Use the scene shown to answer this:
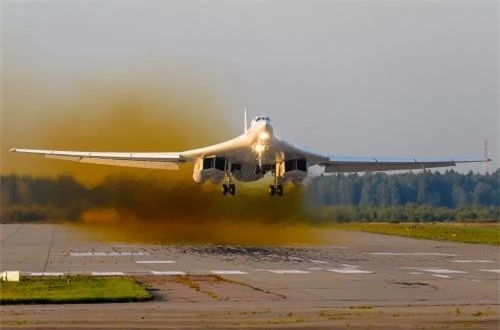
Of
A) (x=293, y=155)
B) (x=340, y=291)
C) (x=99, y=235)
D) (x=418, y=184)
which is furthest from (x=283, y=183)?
(x=418, y=184)

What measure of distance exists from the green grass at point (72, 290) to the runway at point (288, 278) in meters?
0.89

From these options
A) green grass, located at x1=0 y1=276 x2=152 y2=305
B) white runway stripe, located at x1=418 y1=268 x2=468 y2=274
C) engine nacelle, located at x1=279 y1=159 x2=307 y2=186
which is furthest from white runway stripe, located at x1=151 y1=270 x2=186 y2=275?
engine nacelle, located at x1=279 y1=159 x2=307 y2=186

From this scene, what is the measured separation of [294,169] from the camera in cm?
4428

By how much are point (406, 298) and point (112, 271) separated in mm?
13399

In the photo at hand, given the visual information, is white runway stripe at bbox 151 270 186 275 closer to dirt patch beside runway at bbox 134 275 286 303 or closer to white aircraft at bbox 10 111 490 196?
dirt patch beside runway at bbox 134 275 286 303

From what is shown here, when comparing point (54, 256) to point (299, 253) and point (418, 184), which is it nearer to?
point (299, 253)

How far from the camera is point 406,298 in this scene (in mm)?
25703

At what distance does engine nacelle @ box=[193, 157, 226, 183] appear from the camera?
1767 inches

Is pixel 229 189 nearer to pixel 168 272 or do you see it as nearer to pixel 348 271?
pixel 168 272

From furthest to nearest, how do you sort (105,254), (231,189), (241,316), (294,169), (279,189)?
(105,254), (231,189), (279,189), (294,169), (241,316)

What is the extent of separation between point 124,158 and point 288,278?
18.2 metres

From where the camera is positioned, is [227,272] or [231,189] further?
[231,189]

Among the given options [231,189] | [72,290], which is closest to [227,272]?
[72,290]

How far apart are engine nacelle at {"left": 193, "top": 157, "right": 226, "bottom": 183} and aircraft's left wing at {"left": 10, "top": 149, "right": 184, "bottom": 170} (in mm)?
1926
